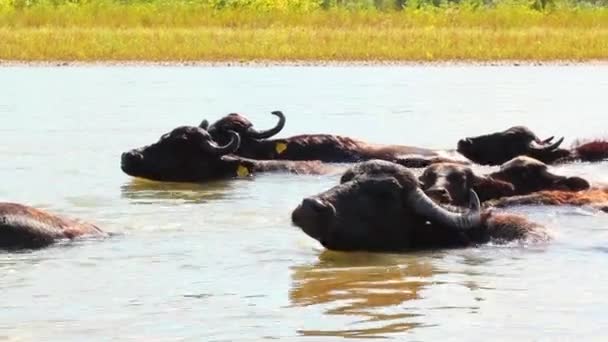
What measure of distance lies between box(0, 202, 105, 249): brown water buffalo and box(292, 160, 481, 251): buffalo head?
171cm

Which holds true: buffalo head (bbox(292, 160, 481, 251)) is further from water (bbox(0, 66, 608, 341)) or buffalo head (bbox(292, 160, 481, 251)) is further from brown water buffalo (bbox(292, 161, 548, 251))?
water (bbox(0, 66, 608, 341))

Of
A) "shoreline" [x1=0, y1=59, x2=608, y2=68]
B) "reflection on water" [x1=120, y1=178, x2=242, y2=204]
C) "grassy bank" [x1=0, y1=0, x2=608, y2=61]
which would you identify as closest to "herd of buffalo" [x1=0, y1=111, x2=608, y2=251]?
"reflection on water" [x1=120, y1=178, x2=242, y2=204]

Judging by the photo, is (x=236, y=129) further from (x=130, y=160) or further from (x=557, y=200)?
(x=557, y=200)

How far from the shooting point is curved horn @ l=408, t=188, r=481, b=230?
377 inches

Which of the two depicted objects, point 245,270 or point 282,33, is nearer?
point 245,270

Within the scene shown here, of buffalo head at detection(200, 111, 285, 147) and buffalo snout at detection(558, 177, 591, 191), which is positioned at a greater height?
buffalo head at detection(200, 111, 285, 147)

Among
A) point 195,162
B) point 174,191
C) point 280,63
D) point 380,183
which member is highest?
point 380,183

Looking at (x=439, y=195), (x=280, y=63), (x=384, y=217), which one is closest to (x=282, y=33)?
(x=280, y=63)

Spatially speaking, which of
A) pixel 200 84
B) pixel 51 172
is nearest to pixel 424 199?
pixel 51 172

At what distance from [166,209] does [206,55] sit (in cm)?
2209

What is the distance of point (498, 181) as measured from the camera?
11859mm

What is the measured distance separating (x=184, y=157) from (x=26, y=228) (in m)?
4.78

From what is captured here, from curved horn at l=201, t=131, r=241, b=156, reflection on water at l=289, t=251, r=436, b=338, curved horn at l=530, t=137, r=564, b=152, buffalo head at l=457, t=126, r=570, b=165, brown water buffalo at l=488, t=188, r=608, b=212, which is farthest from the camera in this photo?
buffalo head at l=457, t=126, r=570, b=165

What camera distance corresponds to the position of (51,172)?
15.1 meters
